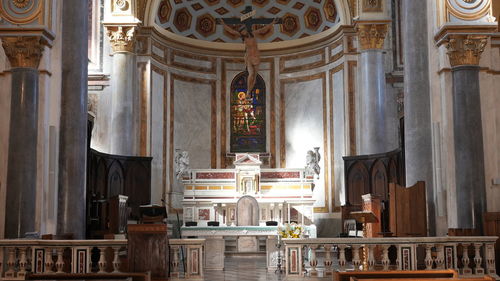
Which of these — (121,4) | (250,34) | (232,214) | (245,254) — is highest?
(121,4)

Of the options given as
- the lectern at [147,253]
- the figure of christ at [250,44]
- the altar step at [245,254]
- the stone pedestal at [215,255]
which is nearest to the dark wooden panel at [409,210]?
the stone pedestal at [215,255]

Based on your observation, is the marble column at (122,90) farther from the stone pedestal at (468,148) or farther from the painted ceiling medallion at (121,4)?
the stone pedestal at (468,148)

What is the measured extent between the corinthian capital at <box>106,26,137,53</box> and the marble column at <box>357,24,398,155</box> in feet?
23.0

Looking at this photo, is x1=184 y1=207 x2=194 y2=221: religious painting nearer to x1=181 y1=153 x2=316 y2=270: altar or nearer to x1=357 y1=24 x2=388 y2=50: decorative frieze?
x1=181 y1=153 x2=316 y2=270: altar

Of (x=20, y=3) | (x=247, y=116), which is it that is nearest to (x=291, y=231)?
(x=20, y=3)

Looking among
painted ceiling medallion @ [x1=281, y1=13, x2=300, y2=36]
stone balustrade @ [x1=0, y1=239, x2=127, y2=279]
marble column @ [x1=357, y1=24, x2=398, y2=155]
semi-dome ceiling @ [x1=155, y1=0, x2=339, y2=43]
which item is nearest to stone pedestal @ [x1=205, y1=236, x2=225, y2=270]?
stone balustrade @ [x1=0, y1=239, x2=127, y2=279]

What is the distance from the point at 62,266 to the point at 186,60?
1420 centimetres

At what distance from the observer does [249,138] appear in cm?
2416

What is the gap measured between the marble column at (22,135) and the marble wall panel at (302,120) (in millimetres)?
12109

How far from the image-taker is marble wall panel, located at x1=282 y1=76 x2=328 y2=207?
23.0m

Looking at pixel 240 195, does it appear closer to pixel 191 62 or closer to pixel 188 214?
pixel 188 214

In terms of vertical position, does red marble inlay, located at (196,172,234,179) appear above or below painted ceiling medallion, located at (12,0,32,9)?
below

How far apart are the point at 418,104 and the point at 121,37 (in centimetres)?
1067

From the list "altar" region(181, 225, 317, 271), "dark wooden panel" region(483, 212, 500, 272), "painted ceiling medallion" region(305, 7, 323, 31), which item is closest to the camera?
"dark wooden panel" region(483, 212, 500, 272)
